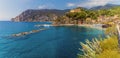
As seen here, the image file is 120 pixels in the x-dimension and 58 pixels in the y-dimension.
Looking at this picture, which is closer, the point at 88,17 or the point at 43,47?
the point at 43,47

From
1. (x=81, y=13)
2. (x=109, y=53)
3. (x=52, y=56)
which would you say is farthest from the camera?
(x=81, y=13)

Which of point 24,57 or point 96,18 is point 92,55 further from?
point 96,18

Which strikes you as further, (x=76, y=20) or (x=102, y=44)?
(x=76, y=20)

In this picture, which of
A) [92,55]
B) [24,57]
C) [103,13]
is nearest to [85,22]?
[103,13]

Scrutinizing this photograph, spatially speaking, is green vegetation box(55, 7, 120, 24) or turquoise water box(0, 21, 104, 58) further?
green vegetation box(55, 7, 120, 24)

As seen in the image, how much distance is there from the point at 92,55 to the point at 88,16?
143 m

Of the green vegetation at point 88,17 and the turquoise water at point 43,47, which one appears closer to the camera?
the turquoise water at point 43,47

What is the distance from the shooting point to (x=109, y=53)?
2308cm

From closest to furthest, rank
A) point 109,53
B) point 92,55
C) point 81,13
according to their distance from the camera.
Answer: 1. point 109,53
2. point 92,55
3. point 81,13

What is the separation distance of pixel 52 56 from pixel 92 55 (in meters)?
20.0

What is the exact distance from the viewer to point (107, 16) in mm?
169500

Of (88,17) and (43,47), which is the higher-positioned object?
(88,17)

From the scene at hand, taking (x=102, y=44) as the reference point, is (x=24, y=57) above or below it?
below

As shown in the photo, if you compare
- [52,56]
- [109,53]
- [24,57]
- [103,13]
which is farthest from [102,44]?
[103,13]
